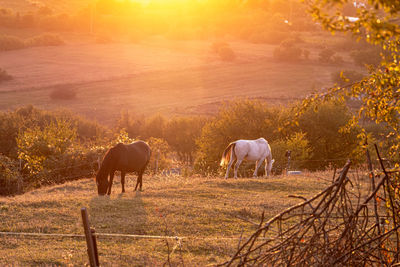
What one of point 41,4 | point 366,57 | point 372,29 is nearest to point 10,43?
point 41,4

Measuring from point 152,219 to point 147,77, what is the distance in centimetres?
7461

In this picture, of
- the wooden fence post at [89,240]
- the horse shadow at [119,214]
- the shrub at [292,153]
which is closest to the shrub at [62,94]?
the shrub at [292,153]

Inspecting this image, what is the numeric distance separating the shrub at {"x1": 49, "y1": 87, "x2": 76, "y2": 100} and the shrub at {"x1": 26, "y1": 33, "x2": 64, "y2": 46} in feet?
102

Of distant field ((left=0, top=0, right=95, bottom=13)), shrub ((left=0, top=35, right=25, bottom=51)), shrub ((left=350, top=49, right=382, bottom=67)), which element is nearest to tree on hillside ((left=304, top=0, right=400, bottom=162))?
shrub ((left=350, top=49, right=382, bottom=67))

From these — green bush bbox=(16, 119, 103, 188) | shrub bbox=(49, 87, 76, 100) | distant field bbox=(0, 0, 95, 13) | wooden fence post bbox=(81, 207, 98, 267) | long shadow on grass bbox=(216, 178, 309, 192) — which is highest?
distant field bbox=(0, 0, 95, 13)

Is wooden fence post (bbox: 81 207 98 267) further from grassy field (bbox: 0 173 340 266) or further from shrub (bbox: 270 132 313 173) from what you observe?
shrub (bbox: 270 132 313 173)

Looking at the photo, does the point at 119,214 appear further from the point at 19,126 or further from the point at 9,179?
the point at 19,126

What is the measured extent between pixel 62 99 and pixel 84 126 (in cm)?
2362

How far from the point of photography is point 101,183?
16.8 m

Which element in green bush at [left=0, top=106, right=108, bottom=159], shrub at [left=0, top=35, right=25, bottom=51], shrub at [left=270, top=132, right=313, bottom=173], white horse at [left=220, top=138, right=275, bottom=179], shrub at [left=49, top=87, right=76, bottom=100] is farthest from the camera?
shrub at [left=0, top=35, right=25, bottom=51]

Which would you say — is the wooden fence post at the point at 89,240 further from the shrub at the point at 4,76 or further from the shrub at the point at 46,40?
the shrub at the point at 46,40

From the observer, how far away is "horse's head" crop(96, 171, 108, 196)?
16.7 metres

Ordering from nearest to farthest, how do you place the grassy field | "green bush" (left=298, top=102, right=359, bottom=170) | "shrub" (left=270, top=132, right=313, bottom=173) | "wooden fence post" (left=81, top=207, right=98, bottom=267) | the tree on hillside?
the tree on hillside
"wooden fence post" (left=81, top=207, right=98, bottom=267)
the grassy field
"shrub" (left=270, top=132, right=313, bottom=173)
"green bush" (left=298, top=102, right=359, bottom=170)

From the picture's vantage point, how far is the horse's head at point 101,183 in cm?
1672
